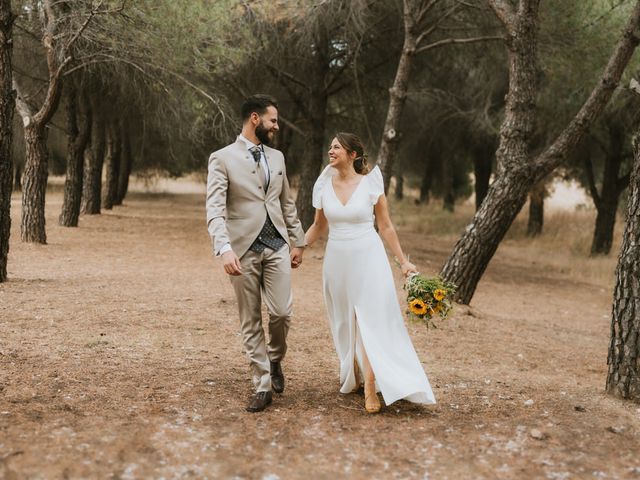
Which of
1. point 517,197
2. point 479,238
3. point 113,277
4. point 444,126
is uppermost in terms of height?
point 444,126

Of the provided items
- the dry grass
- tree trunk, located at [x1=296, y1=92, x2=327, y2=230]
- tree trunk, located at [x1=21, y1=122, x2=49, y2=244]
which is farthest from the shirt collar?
the dry grass

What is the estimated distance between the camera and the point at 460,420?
4.26m

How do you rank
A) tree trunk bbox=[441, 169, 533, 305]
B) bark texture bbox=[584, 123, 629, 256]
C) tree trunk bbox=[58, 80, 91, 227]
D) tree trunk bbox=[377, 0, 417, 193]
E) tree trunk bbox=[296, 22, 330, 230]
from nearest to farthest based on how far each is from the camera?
tree trunk bbox=[441, 169, 533, 305] → tree trunk bbox=[377, 0, 417, 193] → tree trunk bbox=[296, 22, 330, 230] → tree trunk bbox=[58, 80, 91, 227] → bark texture bbox=[584, 123, 629, 256]

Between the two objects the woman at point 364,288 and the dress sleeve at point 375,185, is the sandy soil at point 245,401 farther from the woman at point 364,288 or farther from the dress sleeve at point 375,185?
the dress sleeve at point 375,185

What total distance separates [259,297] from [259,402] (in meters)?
0.64

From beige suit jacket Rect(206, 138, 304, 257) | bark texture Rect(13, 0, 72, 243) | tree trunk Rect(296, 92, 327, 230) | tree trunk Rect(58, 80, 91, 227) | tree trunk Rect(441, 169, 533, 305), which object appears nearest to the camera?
beige suit jacket Rect(206, 138, 304, 257)

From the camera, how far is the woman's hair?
14.9ft

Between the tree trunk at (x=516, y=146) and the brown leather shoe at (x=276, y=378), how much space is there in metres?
4.72

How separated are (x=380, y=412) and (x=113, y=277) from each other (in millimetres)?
6333

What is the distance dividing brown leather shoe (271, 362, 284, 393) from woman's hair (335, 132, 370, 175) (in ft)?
4.62

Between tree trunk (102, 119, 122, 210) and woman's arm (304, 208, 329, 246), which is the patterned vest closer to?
woman's arm (304, 208, 329, 246)

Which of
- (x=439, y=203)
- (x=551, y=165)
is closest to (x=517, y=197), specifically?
(x=551, y=165)

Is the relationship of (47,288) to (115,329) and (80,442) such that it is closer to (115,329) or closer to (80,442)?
(115,329)

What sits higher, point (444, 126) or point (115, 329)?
point (444, 126)
